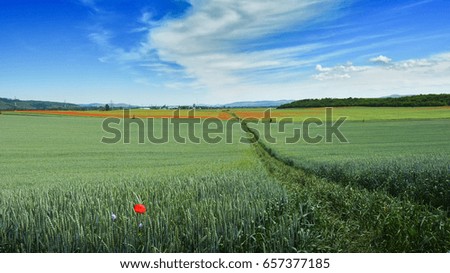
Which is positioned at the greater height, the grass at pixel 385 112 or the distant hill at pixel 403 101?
the distant hill at pixel 403 101

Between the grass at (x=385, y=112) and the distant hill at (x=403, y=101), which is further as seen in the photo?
the grass at (x=385, y=112)

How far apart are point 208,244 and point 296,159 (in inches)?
380

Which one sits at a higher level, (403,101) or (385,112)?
(403,101)

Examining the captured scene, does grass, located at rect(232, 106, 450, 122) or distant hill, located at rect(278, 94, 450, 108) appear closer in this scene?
distant hill, located at rect(278, 94, 450, 108)

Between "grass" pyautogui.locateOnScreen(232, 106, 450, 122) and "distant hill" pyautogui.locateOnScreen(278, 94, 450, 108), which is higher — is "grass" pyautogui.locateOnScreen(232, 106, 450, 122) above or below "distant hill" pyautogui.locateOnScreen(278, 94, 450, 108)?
below

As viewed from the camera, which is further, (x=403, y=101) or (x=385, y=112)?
(x=385, y=112)

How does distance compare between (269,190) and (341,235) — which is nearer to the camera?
(341,235)

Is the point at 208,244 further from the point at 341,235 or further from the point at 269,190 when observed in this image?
the point at 269,190

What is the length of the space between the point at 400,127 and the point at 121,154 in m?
19.9

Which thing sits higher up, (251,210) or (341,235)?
(251,210)
